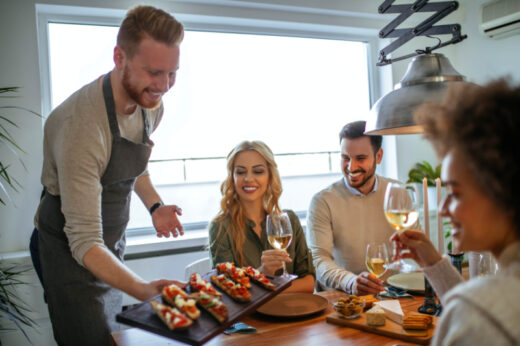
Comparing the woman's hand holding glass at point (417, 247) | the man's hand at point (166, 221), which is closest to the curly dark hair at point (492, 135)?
the woman's hand holding glass at point (417, 247)

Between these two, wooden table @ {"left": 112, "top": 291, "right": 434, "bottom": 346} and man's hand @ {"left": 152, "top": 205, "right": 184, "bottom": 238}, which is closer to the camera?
wooden table @ {"left": 112, "top": 291, "right": 434, "bottom": 346}

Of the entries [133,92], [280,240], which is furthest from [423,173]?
[133,92]

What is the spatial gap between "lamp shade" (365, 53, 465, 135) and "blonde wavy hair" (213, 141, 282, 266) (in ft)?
3.57

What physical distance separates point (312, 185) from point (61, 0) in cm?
247

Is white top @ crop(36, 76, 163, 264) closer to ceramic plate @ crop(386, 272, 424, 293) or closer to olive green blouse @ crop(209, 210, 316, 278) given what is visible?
olive green blouse @ crop(209, 210, 316, 278)

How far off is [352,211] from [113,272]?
64.0 inches

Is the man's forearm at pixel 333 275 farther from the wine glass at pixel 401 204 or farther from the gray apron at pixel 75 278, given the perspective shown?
the gray apron at pixel 75 278

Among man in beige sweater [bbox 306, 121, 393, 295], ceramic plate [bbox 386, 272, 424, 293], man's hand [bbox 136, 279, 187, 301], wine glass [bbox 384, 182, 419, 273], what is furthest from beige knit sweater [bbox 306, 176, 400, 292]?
man's hand [bbox 136, 279, 187, 301]

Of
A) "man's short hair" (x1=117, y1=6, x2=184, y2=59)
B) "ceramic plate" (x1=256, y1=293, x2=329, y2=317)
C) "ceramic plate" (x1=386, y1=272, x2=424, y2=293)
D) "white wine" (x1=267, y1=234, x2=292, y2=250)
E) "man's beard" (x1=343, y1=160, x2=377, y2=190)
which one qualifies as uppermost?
"man's short hair" (x1=117, y1=6, x2=184, y2=59)

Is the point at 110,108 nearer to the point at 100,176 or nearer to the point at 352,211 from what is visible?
the point at 100,176

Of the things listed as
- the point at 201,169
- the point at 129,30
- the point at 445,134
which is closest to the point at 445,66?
the point at 445,134

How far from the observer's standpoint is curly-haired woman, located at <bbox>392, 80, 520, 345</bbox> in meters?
0.64

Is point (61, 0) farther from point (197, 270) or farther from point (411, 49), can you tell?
point (411, 49)

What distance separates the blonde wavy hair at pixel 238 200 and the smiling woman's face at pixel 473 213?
160cm
